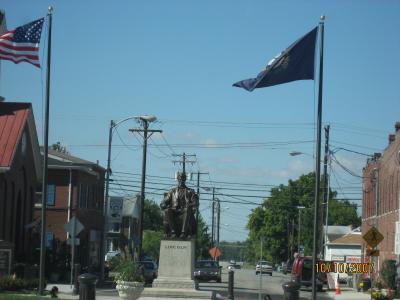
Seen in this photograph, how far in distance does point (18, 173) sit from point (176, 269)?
24038mm

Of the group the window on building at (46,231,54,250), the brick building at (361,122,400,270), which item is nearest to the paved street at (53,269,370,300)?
the brick building at (361,122,400,270)

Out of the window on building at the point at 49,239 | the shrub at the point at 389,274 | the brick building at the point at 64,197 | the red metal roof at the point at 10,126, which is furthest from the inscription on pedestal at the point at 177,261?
the window on building at the point at 49,239

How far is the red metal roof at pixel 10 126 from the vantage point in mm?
46812

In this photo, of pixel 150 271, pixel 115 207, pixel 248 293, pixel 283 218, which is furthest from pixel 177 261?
pixel 283 218

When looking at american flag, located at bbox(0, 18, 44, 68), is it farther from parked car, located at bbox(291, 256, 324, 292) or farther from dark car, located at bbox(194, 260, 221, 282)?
dark car, located at bbox(194, 260, 221, 282)

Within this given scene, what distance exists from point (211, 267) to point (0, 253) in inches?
1039

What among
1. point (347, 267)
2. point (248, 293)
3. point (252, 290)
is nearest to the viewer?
point (248, 293)

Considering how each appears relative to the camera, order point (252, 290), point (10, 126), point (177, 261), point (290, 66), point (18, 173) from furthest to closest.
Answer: point (18, 173) → point (252, 290) → point (10, 126) → point (177, 261) → point (290, 66)

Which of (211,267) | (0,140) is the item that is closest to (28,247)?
(0,140)

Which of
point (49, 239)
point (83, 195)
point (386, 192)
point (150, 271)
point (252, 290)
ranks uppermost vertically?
point (386, 192)

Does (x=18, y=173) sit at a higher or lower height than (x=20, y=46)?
lower

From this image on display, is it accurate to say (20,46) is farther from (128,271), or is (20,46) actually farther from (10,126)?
(10,126)

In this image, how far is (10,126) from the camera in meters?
47.9

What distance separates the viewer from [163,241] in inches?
1100
